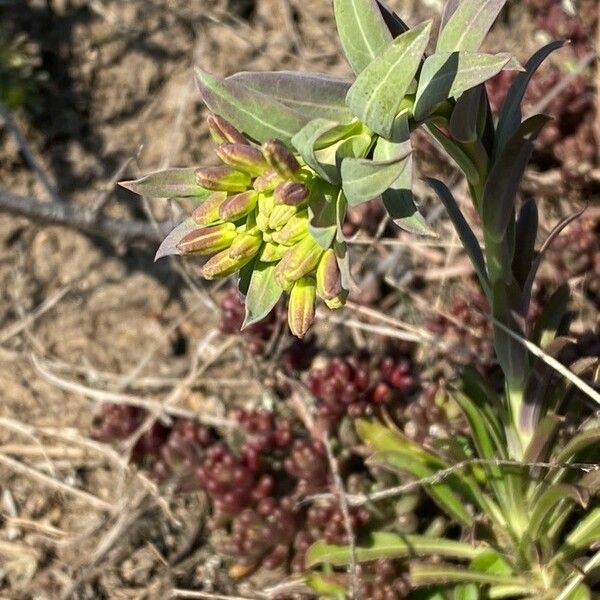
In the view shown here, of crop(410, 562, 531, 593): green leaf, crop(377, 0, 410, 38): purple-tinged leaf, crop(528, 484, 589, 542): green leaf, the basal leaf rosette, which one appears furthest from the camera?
crop(410, 562, 531, 593): green leaf

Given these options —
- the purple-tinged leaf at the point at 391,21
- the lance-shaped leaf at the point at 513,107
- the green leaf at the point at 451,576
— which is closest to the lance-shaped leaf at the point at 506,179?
the lance-shaped leaf at the point at 513,107

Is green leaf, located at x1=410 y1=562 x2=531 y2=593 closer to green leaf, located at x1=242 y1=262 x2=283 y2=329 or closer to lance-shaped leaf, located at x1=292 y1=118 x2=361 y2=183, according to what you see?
green leaf, located at x1=242 y1=262 x2=283 y2=329

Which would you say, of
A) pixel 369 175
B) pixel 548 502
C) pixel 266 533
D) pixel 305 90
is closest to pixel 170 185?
pixel 305 90

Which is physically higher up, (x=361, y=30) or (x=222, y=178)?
(x=361, y=30)

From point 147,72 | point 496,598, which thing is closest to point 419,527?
point 496,598

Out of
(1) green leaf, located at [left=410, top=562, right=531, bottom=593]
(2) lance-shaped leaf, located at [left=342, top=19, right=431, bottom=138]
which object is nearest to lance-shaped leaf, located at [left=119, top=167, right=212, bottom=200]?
(2) lance-shaped leaf, located at [left=342, top=19, right=431, bottom=138]

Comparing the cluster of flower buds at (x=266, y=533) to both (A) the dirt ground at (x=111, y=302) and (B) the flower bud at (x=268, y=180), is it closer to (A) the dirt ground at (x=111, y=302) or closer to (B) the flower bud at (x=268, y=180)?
(A) the dirt ground at (x=111, y=302)

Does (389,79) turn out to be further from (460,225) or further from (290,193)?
(460,225)
